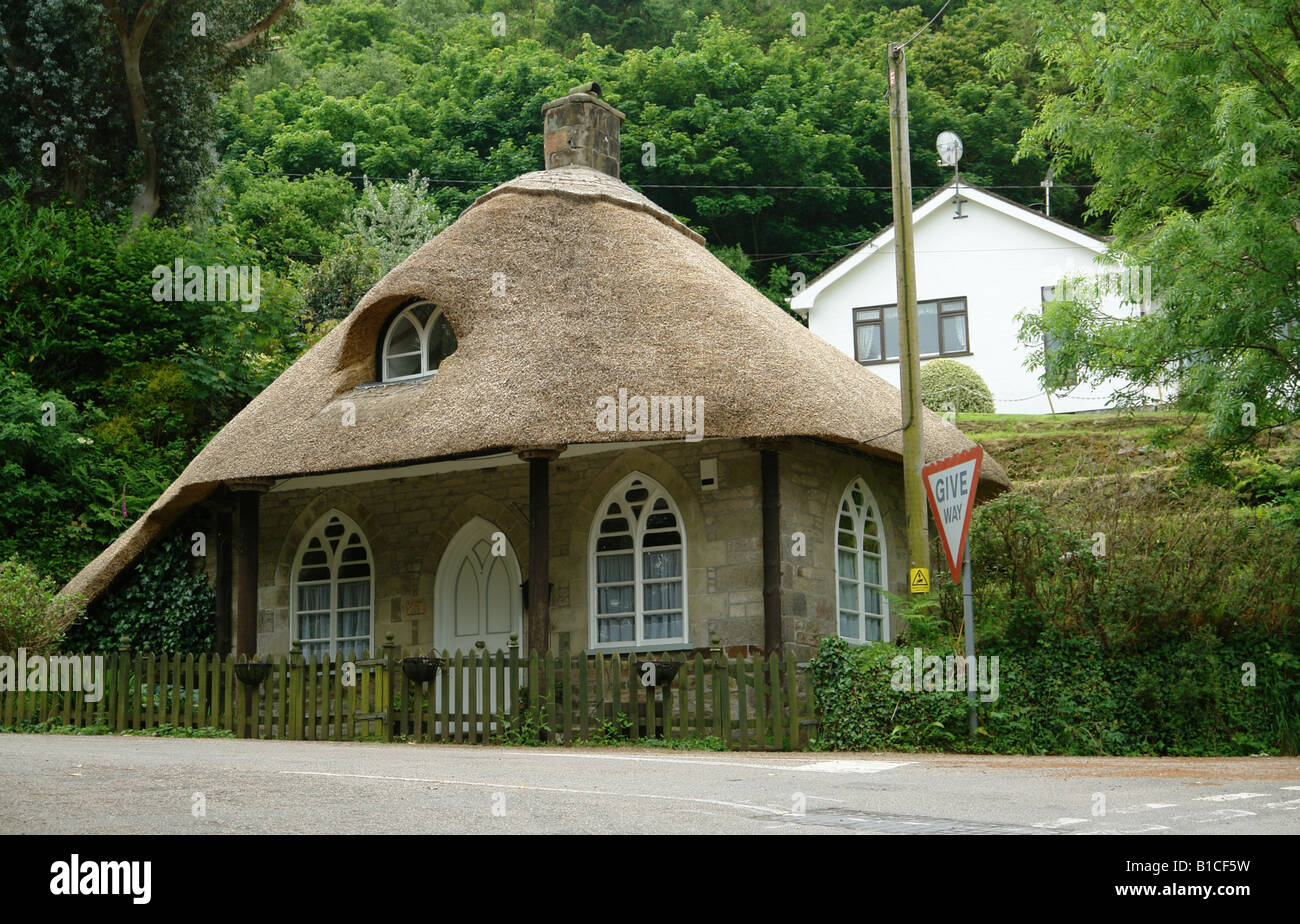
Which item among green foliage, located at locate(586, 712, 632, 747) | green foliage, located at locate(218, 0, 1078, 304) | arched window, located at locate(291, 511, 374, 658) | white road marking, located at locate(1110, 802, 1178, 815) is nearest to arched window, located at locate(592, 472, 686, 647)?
green foliage, located at locate(586, 712, 632, 747)

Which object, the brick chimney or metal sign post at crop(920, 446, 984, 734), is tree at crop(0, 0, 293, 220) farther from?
metal sign post at crop(920, 446, 984, 734)

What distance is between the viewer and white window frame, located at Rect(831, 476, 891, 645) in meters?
17.4

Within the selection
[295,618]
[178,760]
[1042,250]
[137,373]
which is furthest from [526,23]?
[178,760]

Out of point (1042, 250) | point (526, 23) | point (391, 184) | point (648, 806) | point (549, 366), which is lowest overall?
point (648, 806)

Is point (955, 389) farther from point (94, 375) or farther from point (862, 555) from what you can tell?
point (94, 375)

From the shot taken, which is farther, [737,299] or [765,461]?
[737,299]

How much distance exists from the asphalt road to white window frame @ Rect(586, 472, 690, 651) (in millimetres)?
4483

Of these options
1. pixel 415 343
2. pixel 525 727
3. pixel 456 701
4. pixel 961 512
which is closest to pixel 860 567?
pixel 961 512

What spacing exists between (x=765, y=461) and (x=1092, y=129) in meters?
5.32

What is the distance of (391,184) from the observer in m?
40.6

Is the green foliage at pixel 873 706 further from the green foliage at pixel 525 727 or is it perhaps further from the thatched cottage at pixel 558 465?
the green foliage at pixel 525 727

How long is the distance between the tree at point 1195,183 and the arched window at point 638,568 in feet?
16.5

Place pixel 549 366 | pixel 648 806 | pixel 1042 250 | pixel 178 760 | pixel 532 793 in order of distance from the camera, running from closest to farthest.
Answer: pixel 648 806, pixel 532 793, pixel 178 760, pixel 549 366, pixel 1042 250

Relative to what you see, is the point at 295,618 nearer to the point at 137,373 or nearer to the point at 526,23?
the point at 137,373
